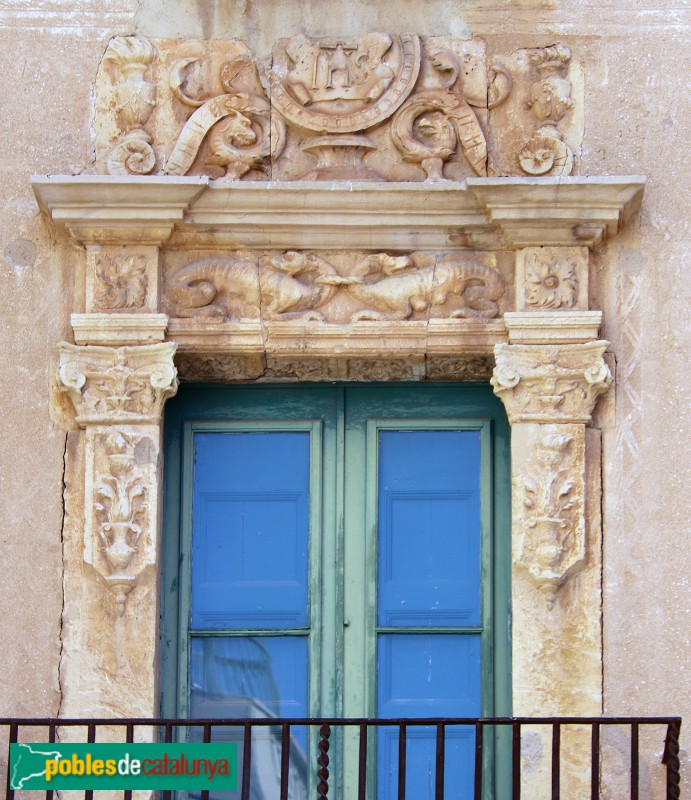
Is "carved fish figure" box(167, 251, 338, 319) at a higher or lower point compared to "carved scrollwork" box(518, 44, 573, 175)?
lower

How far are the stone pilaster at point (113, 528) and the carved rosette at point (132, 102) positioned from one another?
617 mm

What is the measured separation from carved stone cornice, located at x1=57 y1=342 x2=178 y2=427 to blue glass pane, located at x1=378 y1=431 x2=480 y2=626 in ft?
2.56

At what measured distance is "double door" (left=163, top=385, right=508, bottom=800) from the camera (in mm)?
5555

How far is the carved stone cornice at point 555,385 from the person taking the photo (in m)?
5.41

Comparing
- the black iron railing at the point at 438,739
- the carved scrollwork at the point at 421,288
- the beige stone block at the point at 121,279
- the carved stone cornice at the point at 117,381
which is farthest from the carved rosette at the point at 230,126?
the black iron railing at the point at 438,739

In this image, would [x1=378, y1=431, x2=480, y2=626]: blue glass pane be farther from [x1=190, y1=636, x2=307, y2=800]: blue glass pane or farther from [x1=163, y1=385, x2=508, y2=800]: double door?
[x1=190, y1=636, x2=307, y2=800]: blue glass pane

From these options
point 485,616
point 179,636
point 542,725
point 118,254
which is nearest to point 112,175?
point 118,254

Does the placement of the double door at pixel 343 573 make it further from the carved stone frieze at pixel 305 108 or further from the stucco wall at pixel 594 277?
the carved stone frieze at pixel 305 108

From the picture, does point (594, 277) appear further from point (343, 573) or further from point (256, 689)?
→ point (256, 689)

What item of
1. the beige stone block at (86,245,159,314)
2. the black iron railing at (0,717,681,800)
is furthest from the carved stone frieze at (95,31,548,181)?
the black iron railing at (0,717,681,800)

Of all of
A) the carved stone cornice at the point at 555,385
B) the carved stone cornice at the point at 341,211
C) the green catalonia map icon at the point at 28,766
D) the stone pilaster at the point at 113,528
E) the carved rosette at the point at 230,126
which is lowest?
the green catalonia map icon at the point at 28,766

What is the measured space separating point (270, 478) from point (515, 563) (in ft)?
2.88

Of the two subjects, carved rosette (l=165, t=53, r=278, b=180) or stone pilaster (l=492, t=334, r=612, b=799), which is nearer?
stone pilaster (l=492, t=334, r=612, b=799)

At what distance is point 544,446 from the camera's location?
5402 millimetres
